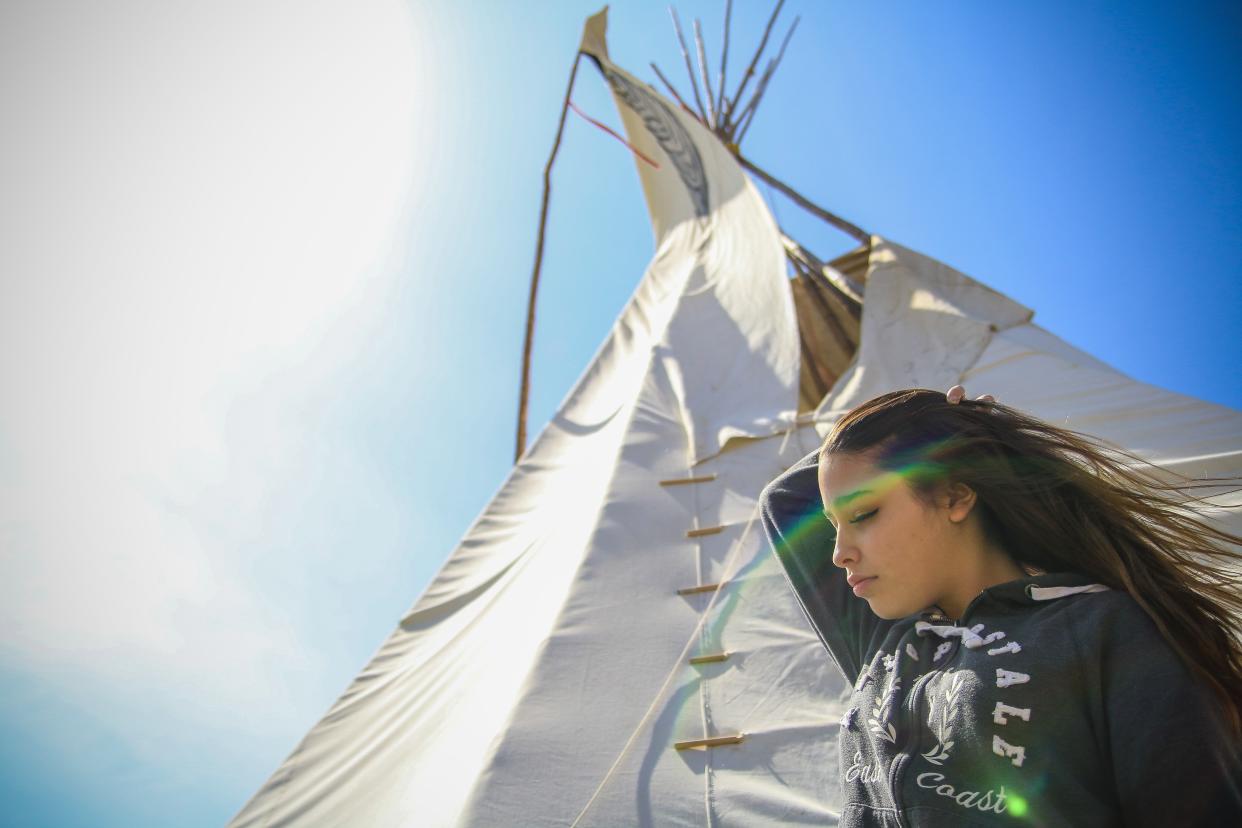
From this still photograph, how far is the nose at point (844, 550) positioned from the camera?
2.89 ft

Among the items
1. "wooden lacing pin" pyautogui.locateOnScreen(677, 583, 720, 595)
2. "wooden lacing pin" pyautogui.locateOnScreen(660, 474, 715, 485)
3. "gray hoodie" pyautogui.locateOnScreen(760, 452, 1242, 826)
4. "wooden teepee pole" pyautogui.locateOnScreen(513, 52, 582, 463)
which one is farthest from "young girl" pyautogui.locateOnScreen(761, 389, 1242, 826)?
"wooden teepee pole" pyautogui.locateOnScreen(513, 52, 582, 463)

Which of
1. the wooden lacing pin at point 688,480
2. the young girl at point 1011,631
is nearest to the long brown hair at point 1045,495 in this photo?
the young girl at point 1011,631

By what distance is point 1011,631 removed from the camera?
2.46ft

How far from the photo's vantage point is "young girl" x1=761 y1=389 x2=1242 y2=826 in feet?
2.00

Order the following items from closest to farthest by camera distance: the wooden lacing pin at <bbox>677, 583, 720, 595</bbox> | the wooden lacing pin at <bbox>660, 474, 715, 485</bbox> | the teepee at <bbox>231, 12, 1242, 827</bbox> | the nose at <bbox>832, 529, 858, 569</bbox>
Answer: the nose at <bbox>832, 529, 858, 569</bbox> < the teepee at <bbox>231, 12, 1242, 827</bbox> < the wooden lacing pin at <bbox>677, 583, 720, 595</bbox> < the wooden lacing pin at <bbox>660, 474, 715, 485</bbox>

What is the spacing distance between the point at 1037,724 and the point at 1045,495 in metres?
0.31

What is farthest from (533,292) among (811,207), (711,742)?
(711,742)

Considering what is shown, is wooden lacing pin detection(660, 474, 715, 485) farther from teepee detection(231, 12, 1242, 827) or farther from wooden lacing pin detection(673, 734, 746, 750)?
wooden lacing pin detection(673, 734, 746, 750)

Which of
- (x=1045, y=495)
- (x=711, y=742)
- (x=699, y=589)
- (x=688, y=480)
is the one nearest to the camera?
(x=1045, y=495)

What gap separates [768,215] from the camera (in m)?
4.27

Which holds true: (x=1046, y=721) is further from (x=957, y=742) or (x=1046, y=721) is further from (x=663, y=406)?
(x=663, y=406)

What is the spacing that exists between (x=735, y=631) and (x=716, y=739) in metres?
0.33

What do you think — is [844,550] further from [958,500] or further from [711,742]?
[711,742]

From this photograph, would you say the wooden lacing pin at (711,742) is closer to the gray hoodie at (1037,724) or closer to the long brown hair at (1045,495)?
the gray hoodie at (1037,724)
